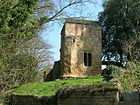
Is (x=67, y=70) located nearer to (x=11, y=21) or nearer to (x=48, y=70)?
(x=48, y=70)

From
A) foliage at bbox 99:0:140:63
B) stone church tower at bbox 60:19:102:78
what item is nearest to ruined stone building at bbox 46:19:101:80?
stone church tower at bbox 60:19:102:78

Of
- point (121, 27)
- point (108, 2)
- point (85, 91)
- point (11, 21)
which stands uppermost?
point (108, 2)

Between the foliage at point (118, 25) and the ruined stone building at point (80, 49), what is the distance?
10.6 ft

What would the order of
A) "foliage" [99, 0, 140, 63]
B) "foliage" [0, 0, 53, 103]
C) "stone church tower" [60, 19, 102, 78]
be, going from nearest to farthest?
"foliage" [0, 0, 53, 103], "stone church tower" [60, 19, 102, 78], "foliage" [99, 0, 140, 63]

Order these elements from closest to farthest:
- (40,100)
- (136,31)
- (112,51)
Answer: (40,100), (136,31), (112,51)

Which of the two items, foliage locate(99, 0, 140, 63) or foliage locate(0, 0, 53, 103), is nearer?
foliage locate(0, 0, 53, 103)

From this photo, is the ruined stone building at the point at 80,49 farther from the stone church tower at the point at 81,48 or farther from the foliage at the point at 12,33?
the foliage at the point at 12,33

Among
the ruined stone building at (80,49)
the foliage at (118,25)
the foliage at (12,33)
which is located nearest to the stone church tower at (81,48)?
the ruined stone building at (80,49)

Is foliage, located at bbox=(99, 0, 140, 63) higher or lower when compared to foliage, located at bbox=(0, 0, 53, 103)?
higher

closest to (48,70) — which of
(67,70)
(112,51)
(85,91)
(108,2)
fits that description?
(67,70)

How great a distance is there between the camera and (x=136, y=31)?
32562 millimetres

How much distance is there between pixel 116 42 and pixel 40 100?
2081 centimetres

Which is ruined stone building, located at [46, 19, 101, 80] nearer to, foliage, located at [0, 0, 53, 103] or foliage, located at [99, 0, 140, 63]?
foliage, located at [99, 0, 140, 63]

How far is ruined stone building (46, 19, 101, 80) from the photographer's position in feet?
99.3
